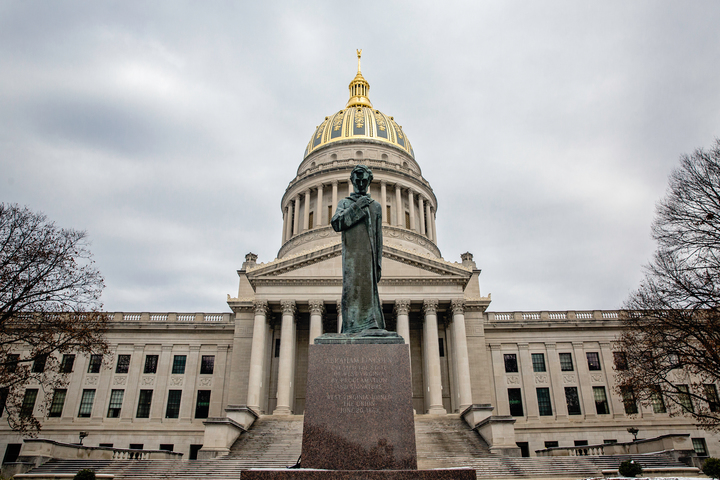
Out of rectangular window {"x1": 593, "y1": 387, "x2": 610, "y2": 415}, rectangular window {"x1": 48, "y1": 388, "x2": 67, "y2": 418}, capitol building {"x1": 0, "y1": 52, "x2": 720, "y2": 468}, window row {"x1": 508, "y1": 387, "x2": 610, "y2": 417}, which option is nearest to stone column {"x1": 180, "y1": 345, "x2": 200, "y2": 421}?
capitol building {"x1": 0, "y1": 52, "x2": 720, "y2": 468}

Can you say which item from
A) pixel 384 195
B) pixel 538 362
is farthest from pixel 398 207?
pixel 538 362

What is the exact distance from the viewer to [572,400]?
145 feet

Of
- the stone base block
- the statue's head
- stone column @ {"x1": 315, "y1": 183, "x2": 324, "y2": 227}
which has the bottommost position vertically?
the stone base block

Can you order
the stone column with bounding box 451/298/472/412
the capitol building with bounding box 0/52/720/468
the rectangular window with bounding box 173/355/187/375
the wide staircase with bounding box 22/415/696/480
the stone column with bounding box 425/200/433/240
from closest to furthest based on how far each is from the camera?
the wide staircase with bounding box 22/415/696/480 → the stone column with bounding box 451/298/472/412 → the capitol building with bounding box 0/52/720/468 → the rectangular window with bounding box 173/355/187/375 → the stone column with bounding box 425/200/433/240

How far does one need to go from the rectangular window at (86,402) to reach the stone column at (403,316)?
89.4 ft

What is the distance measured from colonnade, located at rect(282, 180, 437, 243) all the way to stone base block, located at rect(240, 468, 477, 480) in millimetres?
49750

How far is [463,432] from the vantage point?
2970 centimetres

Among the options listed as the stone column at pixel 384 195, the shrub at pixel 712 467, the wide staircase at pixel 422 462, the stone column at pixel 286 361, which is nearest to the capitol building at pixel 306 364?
the stone column at pixel 286 361

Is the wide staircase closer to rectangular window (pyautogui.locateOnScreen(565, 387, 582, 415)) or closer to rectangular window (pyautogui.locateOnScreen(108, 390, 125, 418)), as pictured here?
rectangular window (pyautogui.locateOnScreen(108, 390, 125, 418))

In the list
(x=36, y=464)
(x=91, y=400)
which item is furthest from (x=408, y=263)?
(x=91, y=400)

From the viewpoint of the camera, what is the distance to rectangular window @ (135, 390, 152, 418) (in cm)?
4316

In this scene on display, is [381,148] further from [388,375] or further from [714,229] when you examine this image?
[388,375]

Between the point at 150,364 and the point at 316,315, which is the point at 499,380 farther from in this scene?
the point at 150,364

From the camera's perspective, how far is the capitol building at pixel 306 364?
3878 centimetres
